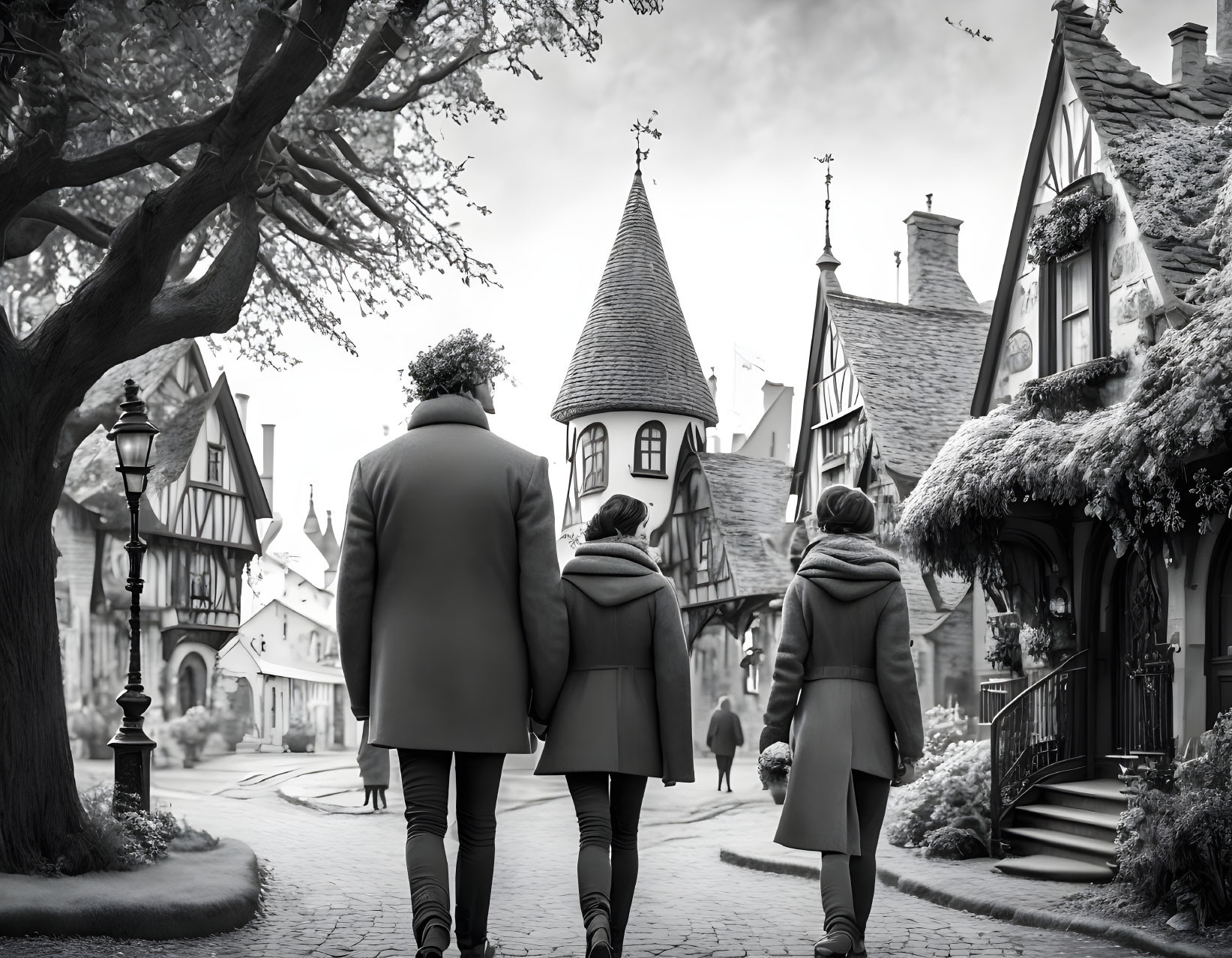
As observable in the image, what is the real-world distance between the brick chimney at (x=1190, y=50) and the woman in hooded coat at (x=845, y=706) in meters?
10.2

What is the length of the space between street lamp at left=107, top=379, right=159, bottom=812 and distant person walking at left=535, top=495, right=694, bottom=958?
6251 mm

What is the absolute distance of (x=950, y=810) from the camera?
12.4 metres

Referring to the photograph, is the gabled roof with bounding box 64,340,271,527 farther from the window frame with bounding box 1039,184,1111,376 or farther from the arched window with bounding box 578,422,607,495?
the window frame with bounding box 1039,184,1111,376

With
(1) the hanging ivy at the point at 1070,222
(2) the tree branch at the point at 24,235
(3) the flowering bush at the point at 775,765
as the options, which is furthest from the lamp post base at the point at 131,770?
(3) the flowering bush at the point at 775,765

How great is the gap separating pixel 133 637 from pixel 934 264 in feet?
68.2

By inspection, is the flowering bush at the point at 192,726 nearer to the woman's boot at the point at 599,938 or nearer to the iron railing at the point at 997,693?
the iron railing at the point at 997,693

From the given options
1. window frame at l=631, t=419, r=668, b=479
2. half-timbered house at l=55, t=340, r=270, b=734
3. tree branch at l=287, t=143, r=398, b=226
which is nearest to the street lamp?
tree branch at l=287, t=143, r=398, b=226

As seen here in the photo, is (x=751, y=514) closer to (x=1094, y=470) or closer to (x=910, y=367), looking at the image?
(x=910, y=367)

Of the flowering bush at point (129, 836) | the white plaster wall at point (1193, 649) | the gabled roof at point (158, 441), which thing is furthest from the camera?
the gabled roof at point (158, 441)

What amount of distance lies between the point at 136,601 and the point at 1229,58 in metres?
11.9

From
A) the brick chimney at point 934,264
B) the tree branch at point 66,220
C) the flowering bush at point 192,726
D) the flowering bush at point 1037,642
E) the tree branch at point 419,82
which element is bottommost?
the flowering bush at point 192,726

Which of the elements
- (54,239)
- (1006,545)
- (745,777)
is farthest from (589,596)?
(745,777)

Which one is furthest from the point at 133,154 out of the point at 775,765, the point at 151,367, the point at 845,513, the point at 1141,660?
the point at 151,367

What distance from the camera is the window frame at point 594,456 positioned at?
113ft
